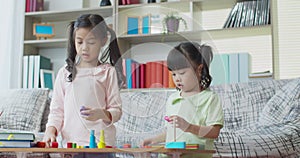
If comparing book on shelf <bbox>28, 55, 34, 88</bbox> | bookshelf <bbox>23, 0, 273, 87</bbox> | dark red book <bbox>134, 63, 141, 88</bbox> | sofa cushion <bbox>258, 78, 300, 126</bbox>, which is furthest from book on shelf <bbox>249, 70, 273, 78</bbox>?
dark red book <bbox>134, 63, 141, 88</bbox>

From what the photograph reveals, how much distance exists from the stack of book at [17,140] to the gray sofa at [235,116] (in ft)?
0.83

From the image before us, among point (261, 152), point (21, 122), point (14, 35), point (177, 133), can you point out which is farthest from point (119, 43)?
point (14, 35)

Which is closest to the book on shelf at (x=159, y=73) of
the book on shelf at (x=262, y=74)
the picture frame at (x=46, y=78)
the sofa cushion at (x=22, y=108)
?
the sofa cushion at (x=22, y=108)

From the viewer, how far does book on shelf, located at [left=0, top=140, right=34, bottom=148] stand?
1.33m

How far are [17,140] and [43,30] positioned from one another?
2.65 m

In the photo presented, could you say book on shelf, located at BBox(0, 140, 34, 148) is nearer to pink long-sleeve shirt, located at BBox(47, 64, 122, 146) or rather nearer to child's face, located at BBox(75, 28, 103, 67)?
pink long-sleeve shirt, located at BBox(47, 64, 122, 146)

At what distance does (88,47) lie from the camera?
53.0 inches

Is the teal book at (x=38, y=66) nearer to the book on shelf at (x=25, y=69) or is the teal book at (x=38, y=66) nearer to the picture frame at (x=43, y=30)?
the book on shelf at (x=25, y=69)

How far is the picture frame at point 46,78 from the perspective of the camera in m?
3.76

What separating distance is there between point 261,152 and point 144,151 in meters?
0.95

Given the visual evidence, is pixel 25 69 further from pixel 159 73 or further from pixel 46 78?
pixel 159 73

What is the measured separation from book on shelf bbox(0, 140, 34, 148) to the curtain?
250cm

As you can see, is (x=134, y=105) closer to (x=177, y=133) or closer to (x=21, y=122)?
(x=177, y=133)

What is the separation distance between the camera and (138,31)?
129 cm
